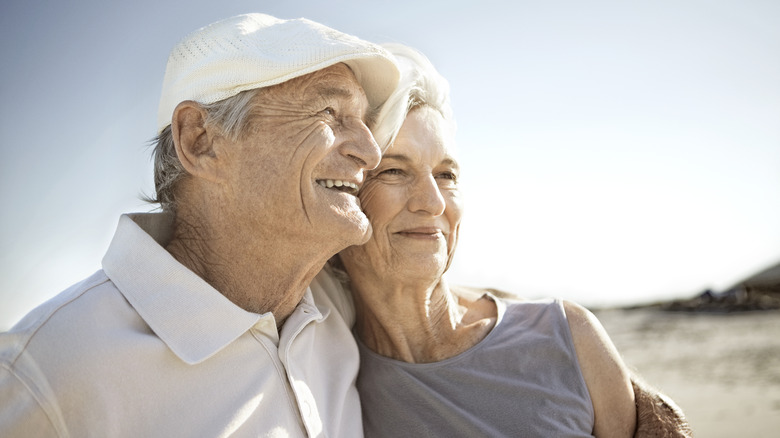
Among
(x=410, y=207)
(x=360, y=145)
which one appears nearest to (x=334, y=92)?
(x=360, y=145)

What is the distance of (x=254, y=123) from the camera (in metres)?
2.35

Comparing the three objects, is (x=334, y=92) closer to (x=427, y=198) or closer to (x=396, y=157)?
(x=396, y=157)

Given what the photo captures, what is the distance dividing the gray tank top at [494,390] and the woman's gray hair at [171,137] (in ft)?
4.07

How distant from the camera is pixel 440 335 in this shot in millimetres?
2848

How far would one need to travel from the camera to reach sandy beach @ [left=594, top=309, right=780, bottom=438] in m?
6.56

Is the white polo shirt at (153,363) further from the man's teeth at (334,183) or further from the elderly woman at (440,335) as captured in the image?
the man's teeth at (334,183)

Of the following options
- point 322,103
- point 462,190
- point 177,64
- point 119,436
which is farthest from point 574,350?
point 177,64

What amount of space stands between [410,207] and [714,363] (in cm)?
796

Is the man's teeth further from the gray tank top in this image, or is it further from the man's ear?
the gray tank top

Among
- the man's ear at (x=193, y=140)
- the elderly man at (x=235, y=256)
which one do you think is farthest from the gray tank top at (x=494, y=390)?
the man's ear at (x=193, y=140)

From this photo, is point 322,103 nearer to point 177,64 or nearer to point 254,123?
point 254,123

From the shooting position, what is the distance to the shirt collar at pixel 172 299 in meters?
2.02

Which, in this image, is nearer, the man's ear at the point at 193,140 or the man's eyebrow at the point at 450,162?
the man's ear at the point at 193,140

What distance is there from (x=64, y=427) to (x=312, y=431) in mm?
816
